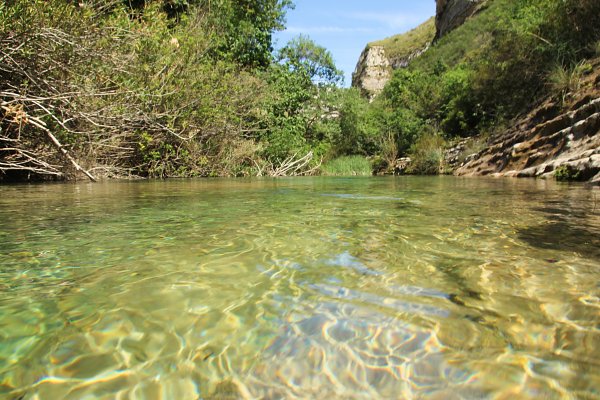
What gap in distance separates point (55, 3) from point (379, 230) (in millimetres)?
7558

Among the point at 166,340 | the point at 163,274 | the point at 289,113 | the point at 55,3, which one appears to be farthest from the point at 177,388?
the point at 289,113

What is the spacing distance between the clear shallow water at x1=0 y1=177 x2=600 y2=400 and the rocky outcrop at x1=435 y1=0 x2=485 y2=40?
50.3 meters

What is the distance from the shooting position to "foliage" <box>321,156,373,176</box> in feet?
68.1

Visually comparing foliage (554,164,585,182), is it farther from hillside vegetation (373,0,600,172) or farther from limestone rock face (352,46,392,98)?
limestone rock face (352,46,392,98)

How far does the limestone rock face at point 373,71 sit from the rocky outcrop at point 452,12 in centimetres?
1504

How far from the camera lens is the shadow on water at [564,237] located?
6.46ft

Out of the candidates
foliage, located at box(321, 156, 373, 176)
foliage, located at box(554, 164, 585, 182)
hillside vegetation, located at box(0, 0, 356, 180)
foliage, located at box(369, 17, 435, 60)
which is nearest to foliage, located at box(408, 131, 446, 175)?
foliage, located at box(321, 156, 373, 176)

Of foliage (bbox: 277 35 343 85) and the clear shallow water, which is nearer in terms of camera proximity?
the clear shallow water

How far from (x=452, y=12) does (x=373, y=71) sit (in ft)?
70.8

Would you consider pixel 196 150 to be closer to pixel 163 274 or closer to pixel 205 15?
pixel 205 15

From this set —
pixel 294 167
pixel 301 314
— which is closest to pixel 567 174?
pixel 301 314

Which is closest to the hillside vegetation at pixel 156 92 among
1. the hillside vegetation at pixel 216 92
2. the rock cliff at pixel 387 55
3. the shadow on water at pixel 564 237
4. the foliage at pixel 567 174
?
the hillside vegetation at pixel 216 92

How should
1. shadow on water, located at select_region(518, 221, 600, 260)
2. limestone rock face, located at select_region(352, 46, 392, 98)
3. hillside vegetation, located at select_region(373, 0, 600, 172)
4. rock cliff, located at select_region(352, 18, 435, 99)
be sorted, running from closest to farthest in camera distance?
shadow on water, located at select_region(518, 221, 600, 260)
hillside vegetation, located at select_region(373, 0, 600, 172)
rock cliff, located at select_region(352, 18, 435, 99)
limestone rock face, located at select_region(352, 46, 392, 98)

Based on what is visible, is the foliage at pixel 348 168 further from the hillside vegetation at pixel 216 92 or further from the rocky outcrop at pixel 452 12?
the rocky outcrop at pixel 452 12
